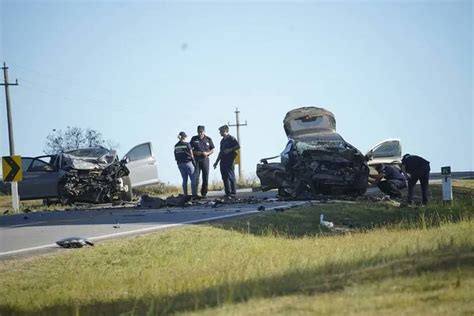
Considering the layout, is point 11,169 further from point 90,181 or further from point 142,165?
point 142,165

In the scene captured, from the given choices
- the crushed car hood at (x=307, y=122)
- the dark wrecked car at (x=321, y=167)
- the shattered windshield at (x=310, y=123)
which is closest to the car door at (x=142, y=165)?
the crushed car hood at (x=307, y=122)

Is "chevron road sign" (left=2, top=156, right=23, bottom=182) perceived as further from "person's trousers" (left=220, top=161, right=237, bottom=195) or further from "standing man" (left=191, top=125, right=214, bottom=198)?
"person's trousers" (left=220, top=161, right=237, bottom=195)

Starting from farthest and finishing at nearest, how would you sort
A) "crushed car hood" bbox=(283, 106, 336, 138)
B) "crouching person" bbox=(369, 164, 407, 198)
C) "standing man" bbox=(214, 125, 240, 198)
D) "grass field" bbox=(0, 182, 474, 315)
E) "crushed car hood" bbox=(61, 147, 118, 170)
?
"crushed car hood" bbox=(61, 147, 118, 170) < "crushed car hood" bbox=(283, 106, 336, 138) < "standing man" bbox=(214, 125, 240, 198) < "crouching person" bbox=(369, 164, 407, 198) < "grass field" bbox=(0, 182, 474, 315)

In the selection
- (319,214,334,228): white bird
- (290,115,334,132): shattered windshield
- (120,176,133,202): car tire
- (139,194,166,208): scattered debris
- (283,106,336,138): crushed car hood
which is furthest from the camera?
(120,176,133,202): car tire

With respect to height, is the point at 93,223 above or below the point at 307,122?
below

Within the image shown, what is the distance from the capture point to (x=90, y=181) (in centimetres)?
2067

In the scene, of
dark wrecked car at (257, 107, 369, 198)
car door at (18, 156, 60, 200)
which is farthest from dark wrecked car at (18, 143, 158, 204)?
dark wrecked car at (257, 107, 369, 198)

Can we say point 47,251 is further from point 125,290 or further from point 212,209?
point 212,209

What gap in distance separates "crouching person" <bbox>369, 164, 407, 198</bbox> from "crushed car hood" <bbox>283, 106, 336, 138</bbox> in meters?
2.02

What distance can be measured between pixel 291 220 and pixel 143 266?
484cm

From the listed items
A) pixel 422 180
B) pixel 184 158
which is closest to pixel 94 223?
pixel 184 158

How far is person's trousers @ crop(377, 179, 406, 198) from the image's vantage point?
19.1 meters

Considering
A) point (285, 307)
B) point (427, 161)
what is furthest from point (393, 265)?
point (427, 161)

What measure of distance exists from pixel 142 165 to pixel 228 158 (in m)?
4.64
